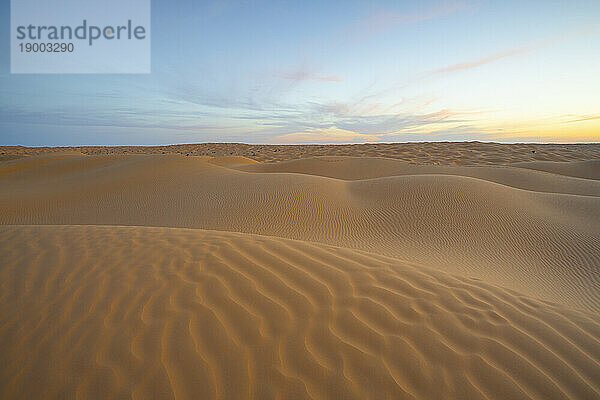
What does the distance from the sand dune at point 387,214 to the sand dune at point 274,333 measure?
103 inches

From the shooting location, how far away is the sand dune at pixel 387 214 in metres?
5.94

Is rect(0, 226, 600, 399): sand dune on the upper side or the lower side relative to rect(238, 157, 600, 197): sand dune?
lower

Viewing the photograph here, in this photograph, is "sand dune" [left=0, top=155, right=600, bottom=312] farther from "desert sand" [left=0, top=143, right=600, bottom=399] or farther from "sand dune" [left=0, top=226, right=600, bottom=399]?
"sand dune" [left=0, top=226, right=600, bottom=399]

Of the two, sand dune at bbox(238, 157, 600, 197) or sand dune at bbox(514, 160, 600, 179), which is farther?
sand dune at bbox(514, 160, 600, 179)

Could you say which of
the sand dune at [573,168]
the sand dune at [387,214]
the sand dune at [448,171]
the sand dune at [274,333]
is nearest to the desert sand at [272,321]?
the sand dune at [274,333]

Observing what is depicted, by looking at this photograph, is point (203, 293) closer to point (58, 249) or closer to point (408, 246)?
point (58, 249)

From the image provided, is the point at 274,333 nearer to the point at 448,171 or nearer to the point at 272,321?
the point at 272,321

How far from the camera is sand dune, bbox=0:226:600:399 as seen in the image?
6.59ft

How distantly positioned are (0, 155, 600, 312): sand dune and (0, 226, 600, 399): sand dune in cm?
261

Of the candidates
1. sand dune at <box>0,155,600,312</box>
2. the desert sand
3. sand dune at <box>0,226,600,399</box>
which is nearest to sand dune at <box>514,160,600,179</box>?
sand dune at <box>0,155,600,312</box>


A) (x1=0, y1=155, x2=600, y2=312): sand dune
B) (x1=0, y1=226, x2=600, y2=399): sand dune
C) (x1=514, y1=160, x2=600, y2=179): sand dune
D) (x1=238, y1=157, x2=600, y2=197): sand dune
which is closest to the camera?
(x1=0, y1=226, x2=600, y2=399): sand dune

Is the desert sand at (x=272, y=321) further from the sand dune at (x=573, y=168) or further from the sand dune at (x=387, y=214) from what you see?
the sand dune at (x=573, y=168)

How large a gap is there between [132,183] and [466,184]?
11251mm

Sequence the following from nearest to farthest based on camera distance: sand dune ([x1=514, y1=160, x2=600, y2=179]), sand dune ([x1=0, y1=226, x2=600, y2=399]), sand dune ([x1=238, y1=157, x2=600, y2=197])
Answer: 1. sand dune ([x1=0, y1=226, x2=600, y2=399])
2. sand dune ([x1=238, y1=157, x2=600, y2=197])
3. sand dune ([x1=514, y1=160, x2=600, y2=179])
